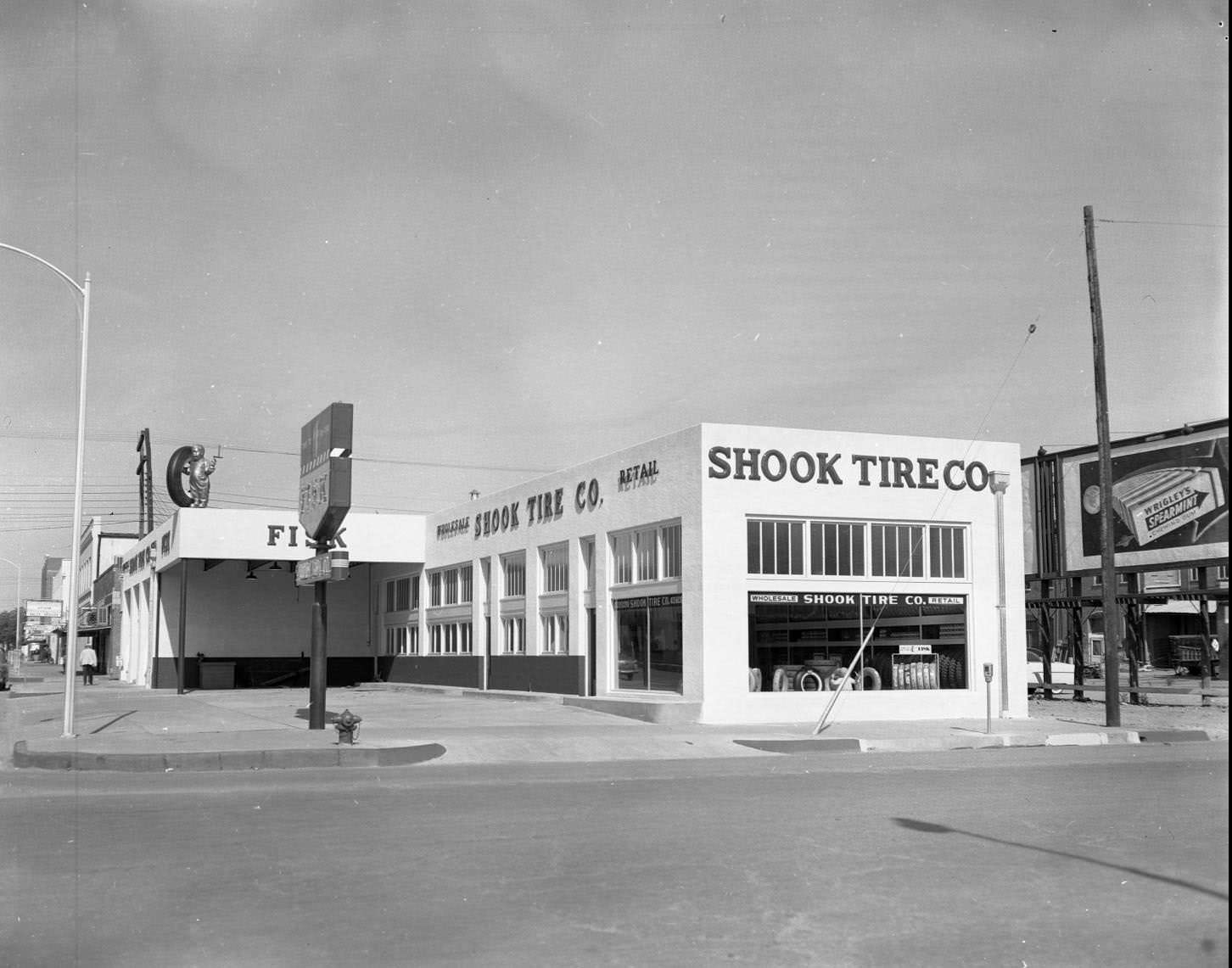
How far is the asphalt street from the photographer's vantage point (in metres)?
6.56

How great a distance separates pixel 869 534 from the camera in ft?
86.3

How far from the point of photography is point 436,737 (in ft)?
66.3

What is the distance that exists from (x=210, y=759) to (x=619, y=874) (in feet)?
31.4

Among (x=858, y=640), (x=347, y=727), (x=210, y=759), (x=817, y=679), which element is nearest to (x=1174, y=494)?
(x=210, y=759)

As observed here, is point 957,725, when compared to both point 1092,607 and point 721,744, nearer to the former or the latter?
point 721,744

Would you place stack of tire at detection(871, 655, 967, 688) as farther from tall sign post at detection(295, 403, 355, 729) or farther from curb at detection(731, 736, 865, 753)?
tall sign post at detection(295, 403, 355, 729)

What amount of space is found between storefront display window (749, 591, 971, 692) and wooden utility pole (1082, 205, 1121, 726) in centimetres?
380

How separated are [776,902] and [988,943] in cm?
138

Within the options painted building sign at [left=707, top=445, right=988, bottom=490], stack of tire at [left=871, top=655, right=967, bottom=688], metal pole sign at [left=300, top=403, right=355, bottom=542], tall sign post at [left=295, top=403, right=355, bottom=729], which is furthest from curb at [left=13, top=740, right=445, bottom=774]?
stack of tire at [left=871, top=655, right=967, bottom=688]

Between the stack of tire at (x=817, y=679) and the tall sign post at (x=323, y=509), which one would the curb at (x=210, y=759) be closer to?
the tall sign post at (x=323, y=509)

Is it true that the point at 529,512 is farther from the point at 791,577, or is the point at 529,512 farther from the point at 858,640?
the point at 858,640

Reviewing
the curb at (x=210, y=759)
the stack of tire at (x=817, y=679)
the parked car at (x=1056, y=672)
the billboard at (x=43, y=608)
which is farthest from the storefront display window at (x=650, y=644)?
the billboard at (x=43, y=608)

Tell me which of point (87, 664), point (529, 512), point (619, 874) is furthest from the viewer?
point (87, 664)

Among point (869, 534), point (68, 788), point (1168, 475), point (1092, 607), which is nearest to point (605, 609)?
point (869, 534)
